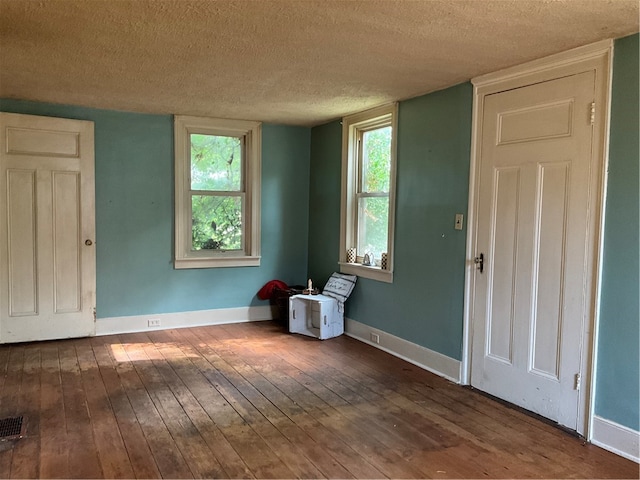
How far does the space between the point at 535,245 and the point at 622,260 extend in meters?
0.54

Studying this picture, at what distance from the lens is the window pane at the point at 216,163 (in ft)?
17.1

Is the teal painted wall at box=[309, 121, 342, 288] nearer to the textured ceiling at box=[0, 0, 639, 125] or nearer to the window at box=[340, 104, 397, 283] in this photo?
the window at box=[340, 104, 397, 283]

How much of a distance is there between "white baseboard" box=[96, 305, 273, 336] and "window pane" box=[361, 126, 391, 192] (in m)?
1.93

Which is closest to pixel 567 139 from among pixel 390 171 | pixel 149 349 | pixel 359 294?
pixel 390 171

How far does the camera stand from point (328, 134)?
5.37 metres

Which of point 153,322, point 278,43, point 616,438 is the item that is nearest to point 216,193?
point 153,322

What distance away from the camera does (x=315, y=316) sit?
4930mm

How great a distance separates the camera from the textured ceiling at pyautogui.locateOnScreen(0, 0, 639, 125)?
2.27 metres

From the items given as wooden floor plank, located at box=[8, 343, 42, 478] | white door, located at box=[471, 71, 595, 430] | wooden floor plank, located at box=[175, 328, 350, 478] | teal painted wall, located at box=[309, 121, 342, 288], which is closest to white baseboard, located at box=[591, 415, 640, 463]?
white door, located at box=[471, 71, 595, 430]

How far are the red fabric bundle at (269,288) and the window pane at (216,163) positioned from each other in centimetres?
113

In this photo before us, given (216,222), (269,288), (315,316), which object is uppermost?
(216,222)

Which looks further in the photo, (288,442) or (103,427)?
(103,427)

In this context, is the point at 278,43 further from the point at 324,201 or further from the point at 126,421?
the point at 324,201

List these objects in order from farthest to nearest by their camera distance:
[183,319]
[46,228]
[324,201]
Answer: [324,201], [183,319], [46,228]
